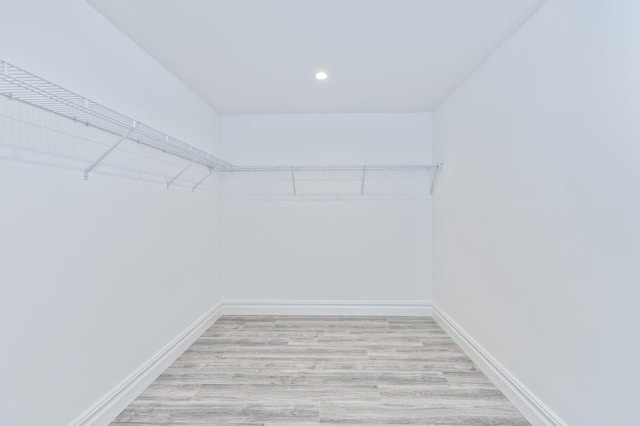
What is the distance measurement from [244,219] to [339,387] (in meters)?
2.09

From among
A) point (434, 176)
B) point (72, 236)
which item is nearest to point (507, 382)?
point (434, 176)

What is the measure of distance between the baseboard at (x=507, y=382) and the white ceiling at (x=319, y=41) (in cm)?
207

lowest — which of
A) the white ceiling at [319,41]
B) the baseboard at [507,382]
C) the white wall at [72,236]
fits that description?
the baseboard at [507,382]

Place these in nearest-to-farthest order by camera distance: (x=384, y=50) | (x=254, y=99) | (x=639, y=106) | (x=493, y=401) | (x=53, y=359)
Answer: (x=639, y=106)
(x=53, y=359)
(x=493, y=401)
(x=384, y=50)
(x=254, y=99)

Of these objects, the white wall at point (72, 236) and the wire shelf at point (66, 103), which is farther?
the white wall at point (72, 236)

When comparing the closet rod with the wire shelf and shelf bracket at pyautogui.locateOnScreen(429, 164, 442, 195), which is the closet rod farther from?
the wire shelf

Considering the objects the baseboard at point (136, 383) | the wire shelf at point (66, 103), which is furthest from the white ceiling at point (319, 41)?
the baseboard at point (136, 383)

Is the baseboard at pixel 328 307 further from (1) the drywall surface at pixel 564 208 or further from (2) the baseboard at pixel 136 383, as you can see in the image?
(1) the drywall surface at pixel 564 208

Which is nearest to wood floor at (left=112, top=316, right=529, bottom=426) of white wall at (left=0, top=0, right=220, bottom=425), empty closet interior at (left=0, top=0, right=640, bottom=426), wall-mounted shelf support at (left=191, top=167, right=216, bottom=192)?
empty closet interior at (left=0, top=0, right=640, bottom=426)

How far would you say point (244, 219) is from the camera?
3764 mm

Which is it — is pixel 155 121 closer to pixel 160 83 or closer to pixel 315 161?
pixel 160 83

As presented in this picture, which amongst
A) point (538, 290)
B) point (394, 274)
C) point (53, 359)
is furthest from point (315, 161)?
point (53, 359)

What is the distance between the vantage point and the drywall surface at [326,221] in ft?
12.2

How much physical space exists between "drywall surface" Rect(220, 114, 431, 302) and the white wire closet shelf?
120mm
